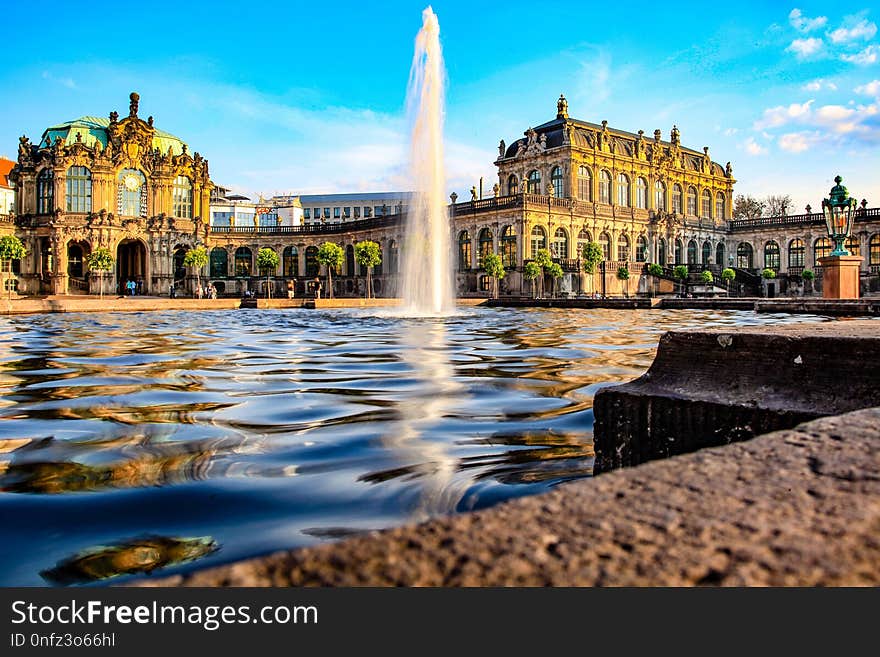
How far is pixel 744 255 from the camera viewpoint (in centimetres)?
6862

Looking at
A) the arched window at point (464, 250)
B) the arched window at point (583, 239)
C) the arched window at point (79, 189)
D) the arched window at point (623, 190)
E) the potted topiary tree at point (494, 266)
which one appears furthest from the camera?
the arched window at point (623, 190)

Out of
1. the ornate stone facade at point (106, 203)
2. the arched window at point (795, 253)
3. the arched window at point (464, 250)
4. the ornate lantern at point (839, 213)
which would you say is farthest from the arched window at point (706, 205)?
the ornate lantern at point (839, 213)

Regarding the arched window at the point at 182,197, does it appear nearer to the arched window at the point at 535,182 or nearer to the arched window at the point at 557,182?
the arched window at the point at 535,182

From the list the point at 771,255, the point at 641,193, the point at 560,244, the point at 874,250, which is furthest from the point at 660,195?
the point at 874,250

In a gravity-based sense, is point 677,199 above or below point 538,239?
above

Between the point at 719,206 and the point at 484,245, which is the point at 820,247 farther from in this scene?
the point at 484,245

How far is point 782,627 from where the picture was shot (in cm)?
95

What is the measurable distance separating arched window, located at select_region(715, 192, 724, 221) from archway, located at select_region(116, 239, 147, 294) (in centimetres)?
5326

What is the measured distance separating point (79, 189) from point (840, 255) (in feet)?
176

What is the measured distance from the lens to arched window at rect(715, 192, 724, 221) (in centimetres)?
7075

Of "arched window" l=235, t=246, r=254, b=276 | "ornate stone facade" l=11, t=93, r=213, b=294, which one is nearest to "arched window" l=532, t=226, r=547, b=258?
"arched window" l=235, t=246, r=254, b=276

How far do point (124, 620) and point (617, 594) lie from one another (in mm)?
720

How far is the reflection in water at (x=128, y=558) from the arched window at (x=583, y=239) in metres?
54.3

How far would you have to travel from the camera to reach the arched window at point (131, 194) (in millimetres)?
57844
